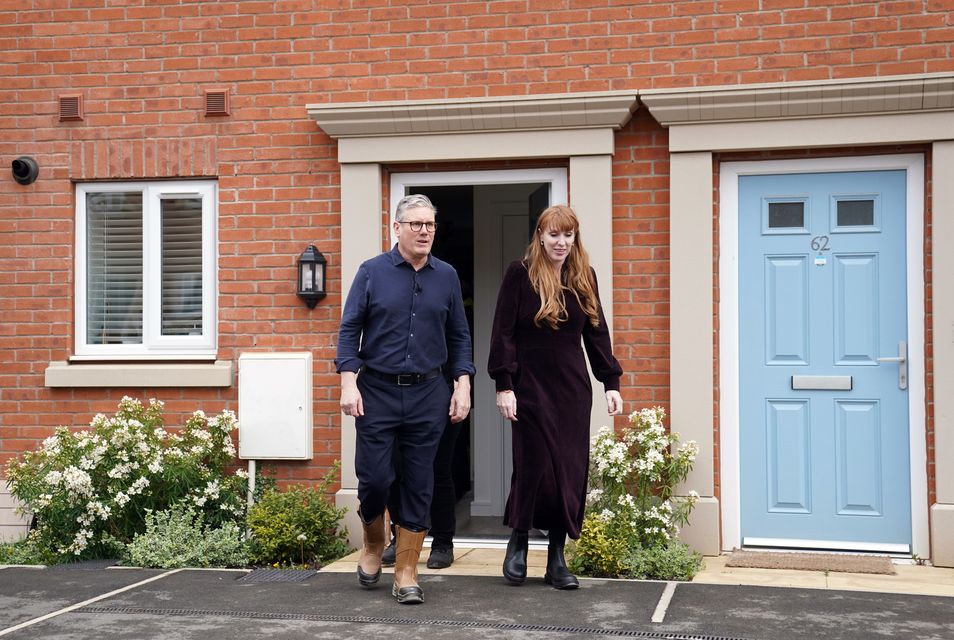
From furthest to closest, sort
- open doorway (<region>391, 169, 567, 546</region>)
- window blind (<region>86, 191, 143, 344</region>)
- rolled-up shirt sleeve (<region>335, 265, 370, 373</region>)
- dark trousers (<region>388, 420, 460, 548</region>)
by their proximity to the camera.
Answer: open doorway (<region>391, 169, 567, 546</region>) → window blind (<region>86, 191, 143, 344</region>) → dark trousers (<region>388, 420, 460, 548</region>) → rolled-up shirt sleeve (<region>335, 265, 370, 373</region>)

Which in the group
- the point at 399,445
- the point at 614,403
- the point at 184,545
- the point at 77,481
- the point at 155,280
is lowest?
the point at 184,545

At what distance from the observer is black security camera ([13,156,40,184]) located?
7.12 m

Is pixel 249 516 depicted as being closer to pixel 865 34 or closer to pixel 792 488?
pixel 792 488

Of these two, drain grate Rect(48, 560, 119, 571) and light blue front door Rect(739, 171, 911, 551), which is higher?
light blue front door Rect(739, 171, 911, 551)

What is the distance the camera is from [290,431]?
22.3 feet

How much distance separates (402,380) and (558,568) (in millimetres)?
1142

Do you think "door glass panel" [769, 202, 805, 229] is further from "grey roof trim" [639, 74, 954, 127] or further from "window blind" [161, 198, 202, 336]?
"window blind" [161, 198, 202, 336]

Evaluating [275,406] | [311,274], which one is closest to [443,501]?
[275,406]

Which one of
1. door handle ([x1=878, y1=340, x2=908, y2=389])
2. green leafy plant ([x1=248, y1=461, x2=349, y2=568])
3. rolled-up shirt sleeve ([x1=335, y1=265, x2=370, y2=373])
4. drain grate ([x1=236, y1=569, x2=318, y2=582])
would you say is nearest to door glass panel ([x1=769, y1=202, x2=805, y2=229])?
door handle ([x1=878, y1=340, x2=908, y2=389])

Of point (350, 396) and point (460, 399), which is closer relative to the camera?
point (350, 396)

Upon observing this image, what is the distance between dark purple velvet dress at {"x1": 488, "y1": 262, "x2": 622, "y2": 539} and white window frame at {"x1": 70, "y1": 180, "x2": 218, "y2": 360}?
2.44 m

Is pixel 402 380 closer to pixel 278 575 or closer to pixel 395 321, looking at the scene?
pixel 395 321

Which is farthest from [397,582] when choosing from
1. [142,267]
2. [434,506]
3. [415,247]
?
[142,267]

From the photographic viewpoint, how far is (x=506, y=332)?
5.33m
